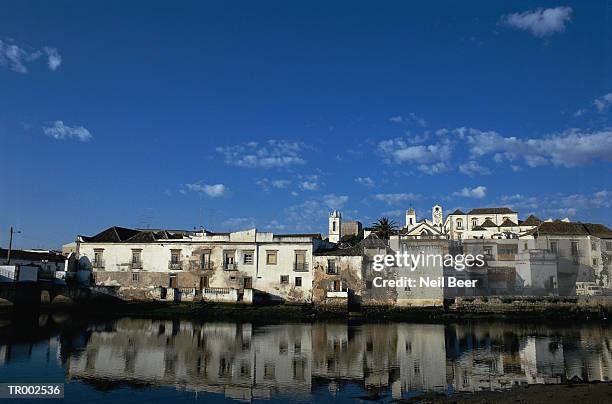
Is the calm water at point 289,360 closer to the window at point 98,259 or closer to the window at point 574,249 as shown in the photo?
the window at point 98,259

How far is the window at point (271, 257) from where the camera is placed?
4900 centimetres

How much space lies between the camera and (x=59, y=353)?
24875mm

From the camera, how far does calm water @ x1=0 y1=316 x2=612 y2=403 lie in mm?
18391

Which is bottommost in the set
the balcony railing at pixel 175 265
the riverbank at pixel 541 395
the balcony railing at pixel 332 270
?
the riverbank at pixel 541 395

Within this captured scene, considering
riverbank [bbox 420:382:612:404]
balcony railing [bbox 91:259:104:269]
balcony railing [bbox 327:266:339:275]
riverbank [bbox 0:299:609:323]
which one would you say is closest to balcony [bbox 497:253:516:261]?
riverbank [bbox 0:299:609:323]

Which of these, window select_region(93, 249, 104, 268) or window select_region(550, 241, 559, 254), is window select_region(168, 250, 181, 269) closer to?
window select_region(93, 249, 104, 268)

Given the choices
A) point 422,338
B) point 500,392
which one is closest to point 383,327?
point 422,338

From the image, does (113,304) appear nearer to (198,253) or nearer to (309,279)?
(198,253)

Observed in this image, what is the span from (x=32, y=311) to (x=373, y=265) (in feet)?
102

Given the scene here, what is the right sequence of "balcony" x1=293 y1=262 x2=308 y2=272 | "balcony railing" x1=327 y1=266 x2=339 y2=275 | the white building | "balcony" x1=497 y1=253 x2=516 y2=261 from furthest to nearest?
"balcony" x1=497 y1=253 x2=516 y2=261 → "balcony" x1=293 y1=262 x2=308 y2=272 → the white building → "balcony railing" x1=327 y1=266 x2=339 y2=275

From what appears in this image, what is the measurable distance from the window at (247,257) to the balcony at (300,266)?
14.6 ft

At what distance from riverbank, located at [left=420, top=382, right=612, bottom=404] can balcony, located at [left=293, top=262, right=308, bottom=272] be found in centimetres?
3130

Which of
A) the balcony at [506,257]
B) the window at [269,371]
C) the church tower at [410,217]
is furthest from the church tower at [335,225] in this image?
the window at [269,371]

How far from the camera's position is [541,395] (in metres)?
16.2
